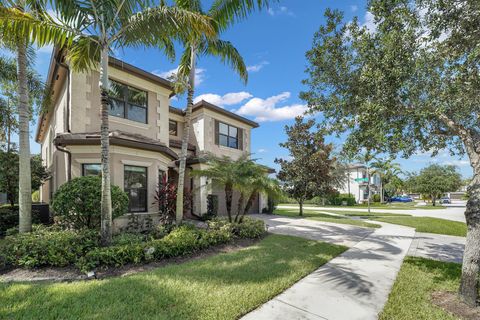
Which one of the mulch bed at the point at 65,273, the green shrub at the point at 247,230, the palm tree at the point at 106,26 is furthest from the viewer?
the green shrub at the point at 247,230

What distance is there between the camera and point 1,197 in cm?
2616

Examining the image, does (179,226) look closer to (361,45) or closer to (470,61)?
(361,45)

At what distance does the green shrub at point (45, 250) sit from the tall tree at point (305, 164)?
13907 mm

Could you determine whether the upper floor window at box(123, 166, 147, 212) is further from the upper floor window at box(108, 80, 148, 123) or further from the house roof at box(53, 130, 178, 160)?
the upper floor window at box(108, 80, 148, 123)

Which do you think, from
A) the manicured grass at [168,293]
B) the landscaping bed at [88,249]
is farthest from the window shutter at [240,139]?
the manicured grass at [168,293]

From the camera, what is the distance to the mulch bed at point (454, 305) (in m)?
4.07

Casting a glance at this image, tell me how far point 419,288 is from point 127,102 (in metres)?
11.9

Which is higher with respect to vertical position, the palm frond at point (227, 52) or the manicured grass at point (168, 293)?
the palm frond at point (227, 52)

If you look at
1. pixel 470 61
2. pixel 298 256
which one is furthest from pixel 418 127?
pixel 298 256

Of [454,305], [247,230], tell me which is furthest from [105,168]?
[454,305]

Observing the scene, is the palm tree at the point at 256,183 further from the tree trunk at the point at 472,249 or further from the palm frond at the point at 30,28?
the palm frond at the point at 30,28

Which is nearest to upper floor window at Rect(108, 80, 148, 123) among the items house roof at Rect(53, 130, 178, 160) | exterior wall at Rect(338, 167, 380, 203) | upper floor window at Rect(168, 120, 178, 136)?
house roof at Rect(53, 130, 178, 160)

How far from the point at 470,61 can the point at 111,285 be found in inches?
319

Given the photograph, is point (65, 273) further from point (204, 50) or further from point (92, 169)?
point (204, 50)
